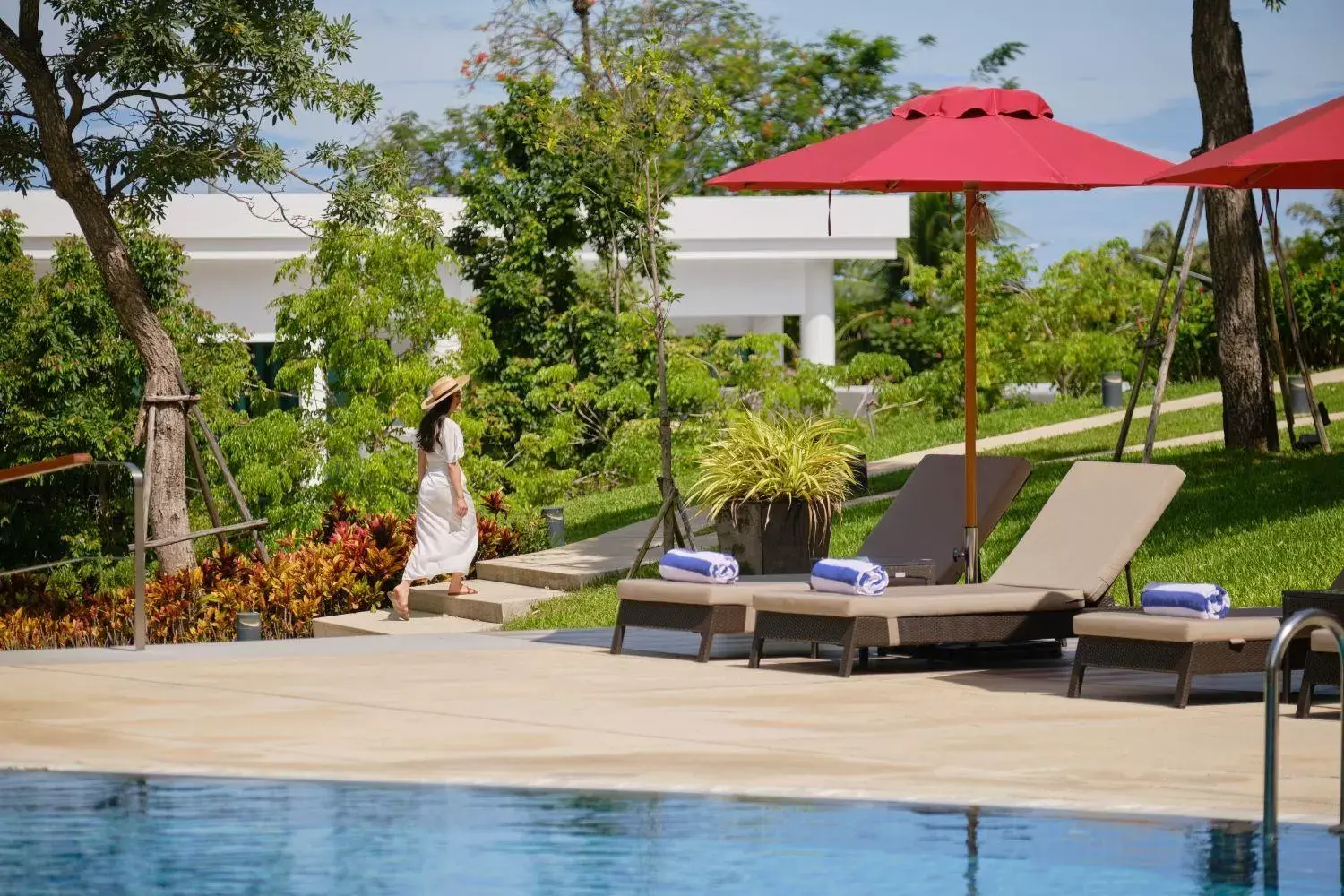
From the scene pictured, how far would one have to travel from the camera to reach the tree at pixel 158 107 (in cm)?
1488

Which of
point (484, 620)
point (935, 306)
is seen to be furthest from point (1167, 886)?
point (935, 306)

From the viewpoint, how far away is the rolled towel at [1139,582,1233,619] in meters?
7.51

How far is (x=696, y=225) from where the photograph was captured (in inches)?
1179

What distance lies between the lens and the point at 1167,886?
15.3 feet

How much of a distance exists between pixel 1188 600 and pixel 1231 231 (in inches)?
328

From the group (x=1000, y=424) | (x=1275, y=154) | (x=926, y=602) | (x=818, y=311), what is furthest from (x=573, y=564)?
(x=818, y=311)

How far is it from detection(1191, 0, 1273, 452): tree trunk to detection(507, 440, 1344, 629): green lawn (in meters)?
0.60

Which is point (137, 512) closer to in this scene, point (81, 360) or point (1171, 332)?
point (1171, 332)

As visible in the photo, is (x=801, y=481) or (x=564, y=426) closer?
(x=801, y=481)

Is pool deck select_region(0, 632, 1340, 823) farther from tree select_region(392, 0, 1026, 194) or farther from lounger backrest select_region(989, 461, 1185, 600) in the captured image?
tree select_region(392, 0, 1026, 194)

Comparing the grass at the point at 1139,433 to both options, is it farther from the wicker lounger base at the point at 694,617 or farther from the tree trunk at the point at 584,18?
the tree trunk at the point at 584,18

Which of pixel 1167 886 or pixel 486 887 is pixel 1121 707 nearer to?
pixel 1167 886

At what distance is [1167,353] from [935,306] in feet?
70.2

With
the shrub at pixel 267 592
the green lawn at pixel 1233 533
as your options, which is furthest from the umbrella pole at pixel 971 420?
the shrub at pixel 267 592
